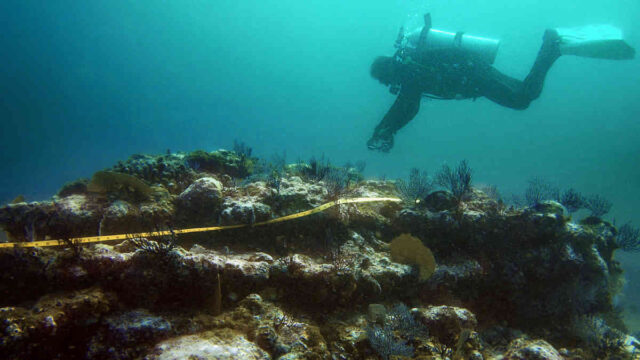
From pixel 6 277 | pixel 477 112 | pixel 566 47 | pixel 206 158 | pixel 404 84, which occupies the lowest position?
pixel 6 277

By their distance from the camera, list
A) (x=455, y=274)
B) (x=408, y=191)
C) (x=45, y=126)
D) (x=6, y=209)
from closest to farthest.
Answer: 1. (x=6, y=209)
2. (x=455, y=274)
3. (x=408, y=191)
4. (x=45, y=126)

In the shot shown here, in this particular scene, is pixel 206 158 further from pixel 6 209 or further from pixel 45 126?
pixel 45 126

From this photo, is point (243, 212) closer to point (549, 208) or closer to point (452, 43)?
point (549, 208)

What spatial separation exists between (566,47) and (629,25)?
386ft

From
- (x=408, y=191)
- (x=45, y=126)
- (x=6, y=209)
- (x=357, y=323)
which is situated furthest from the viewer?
(x=45, y=126)

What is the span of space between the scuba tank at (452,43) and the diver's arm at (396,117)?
4.67 ft

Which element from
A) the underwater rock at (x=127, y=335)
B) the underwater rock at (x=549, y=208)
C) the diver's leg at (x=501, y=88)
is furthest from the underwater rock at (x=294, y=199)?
the diver's leg at (x=501, y=88)

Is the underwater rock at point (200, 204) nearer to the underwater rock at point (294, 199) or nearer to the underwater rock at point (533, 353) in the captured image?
the underwater rock at point (294, 199)

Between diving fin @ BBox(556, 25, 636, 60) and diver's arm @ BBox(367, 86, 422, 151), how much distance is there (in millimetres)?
5258

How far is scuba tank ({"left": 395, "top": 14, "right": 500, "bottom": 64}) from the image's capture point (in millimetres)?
8781

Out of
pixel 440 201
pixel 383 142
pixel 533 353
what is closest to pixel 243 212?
pixel 440 201

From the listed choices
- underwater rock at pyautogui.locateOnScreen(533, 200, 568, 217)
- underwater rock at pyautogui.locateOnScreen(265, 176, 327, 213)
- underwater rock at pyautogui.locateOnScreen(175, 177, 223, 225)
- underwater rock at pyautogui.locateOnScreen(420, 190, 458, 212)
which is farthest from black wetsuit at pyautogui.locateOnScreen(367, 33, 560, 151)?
underwater rock at pyautogui.locateOnScreen(175, 177, 223, 225)

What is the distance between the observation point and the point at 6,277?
2.63 metres

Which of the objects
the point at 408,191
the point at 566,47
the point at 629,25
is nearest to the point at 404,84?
the point at 408,191
